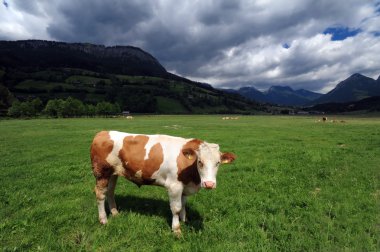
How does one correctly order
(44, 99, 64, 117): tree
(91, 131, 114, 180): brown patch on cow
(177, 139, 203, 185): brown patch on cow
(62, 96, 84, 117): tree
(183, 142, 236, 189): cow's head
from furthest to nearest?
(62, 96, 84, 117): tree < (44, 99, 64, 117): tree < (91, 131, 114, 180): brown patch on cow < (177, 139, 203, 185): brown patch on cow < (183, 142, 236, 189): cow's head

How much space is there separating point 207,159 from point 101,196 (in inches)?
153

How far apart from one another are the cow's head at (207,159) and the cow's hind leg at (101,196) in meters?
3.13

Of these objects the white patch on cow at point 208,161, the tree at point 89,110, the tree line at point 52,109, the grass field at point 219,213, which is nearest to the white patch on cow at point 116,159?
the grass field at point 219,213

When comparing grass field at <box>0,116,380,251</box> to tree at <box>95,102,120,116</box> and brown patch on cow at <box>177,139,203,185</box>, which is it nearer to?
brown patch on cow at <box>177,139,203,185</box>

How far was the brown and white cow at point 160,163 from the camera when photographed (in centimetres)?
777

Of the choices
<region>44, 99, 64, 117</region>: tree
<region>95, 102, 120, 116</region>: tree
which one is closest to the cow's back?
<region>44, 99, 64, 117</region>: tree

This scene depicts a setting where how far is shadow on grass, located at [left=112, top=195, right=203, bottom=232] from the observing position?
889 cm

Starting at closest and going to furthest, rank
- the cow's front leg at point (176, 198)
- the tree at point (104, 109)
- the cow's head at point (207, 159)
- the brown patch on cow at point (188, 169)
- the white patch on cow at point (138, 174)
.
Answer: the cow's head at point (207, 159)
the cow's front leg at point (176, 198)
the brown patch on cow at point (188, 169)
the white patch on cow at point (138, 174)
the tree at point (104, 109)

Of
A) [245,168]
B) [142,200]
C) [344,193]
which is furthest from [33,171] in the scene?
[344,193]

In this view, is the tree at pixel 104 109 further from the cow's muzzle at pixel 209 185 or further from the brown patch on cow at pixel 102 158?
the cow's muzzle at pixel 209 185

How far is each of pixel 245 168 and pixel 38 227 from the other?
35.7ft

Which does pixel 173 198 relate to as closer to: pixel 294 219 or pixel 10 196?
pixel 294 219

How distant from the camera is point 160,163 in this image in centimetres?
844

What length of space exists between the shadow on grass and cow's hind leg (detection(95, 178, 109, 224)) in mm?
1053
